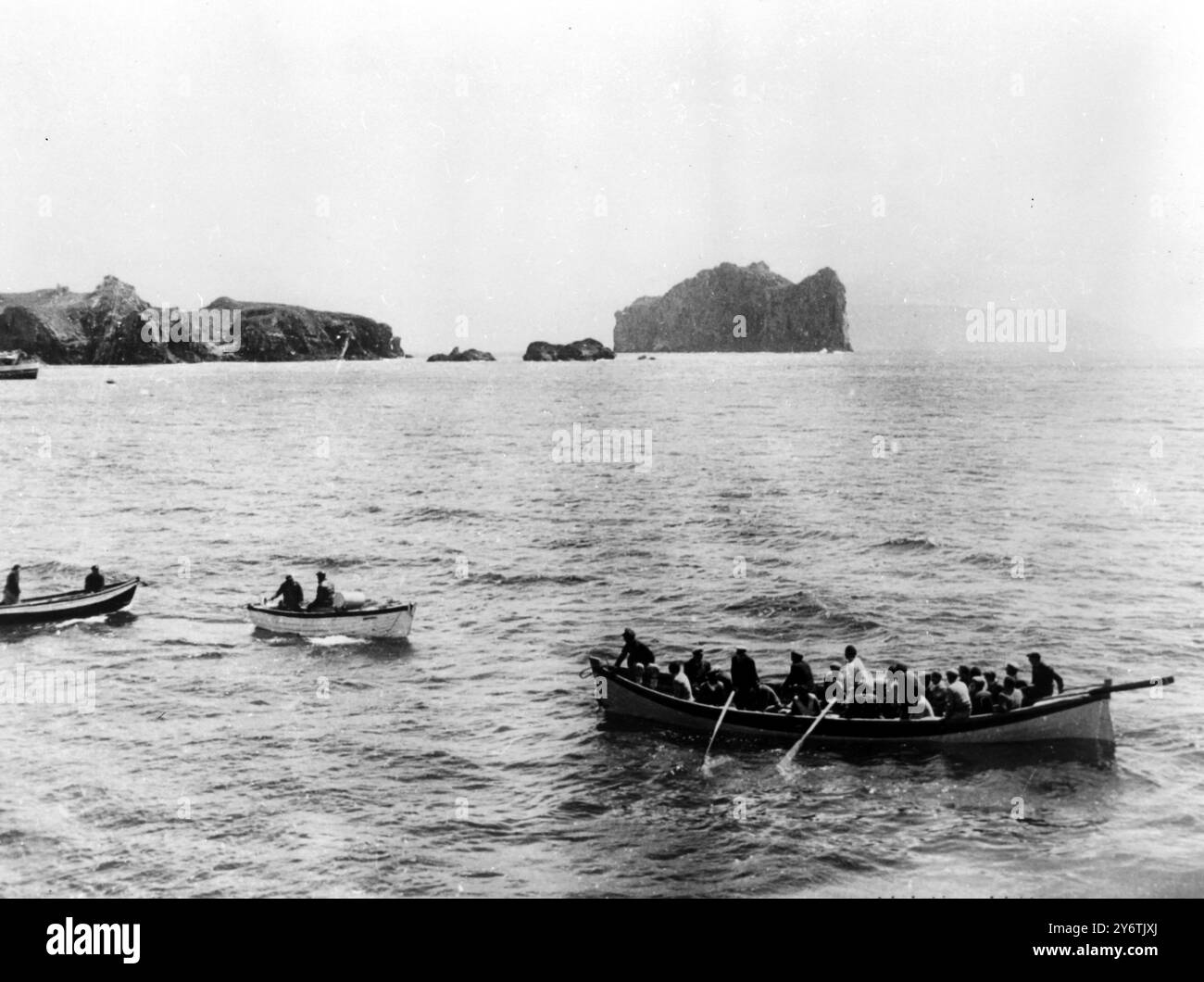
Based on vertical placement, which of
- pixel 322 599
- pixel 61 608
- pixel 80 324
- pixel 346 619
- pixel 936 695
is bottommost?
pixel 936 695

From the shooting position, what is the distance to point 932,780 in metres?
18.7

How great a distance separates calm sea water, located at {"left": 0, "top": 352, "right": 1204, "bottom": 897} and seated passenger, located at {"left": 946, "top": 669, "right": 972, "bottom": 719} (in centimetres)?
105

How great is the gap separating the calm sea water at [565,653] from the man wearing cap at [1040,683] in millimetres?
1162

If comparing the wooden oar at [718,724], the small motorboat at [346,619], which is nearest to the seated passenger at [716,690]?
the wooden oar at [718,724]

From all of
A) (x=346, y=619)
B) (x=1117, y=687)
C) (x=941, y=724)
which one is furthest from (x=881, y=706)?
(x=346, y=619)

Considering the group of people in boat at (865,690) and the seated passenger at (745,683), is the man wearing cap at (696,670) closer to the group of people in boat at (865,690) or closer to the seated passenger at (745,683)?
the group of people in boat at (865,690)

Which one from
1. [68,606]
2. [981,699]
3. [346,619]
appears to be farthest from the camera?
[68,606]

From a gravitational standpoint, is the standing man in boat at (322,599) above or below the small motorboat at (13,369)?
below

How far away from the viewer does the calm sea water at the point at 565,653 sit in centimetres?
1584

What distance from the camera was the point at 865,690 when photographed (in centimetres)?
2019

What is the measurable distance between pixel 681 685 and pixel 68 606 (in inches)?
716

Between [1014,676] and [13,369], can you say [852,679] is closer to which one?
[1014,676]

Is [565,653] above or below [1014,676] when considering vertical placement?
below
